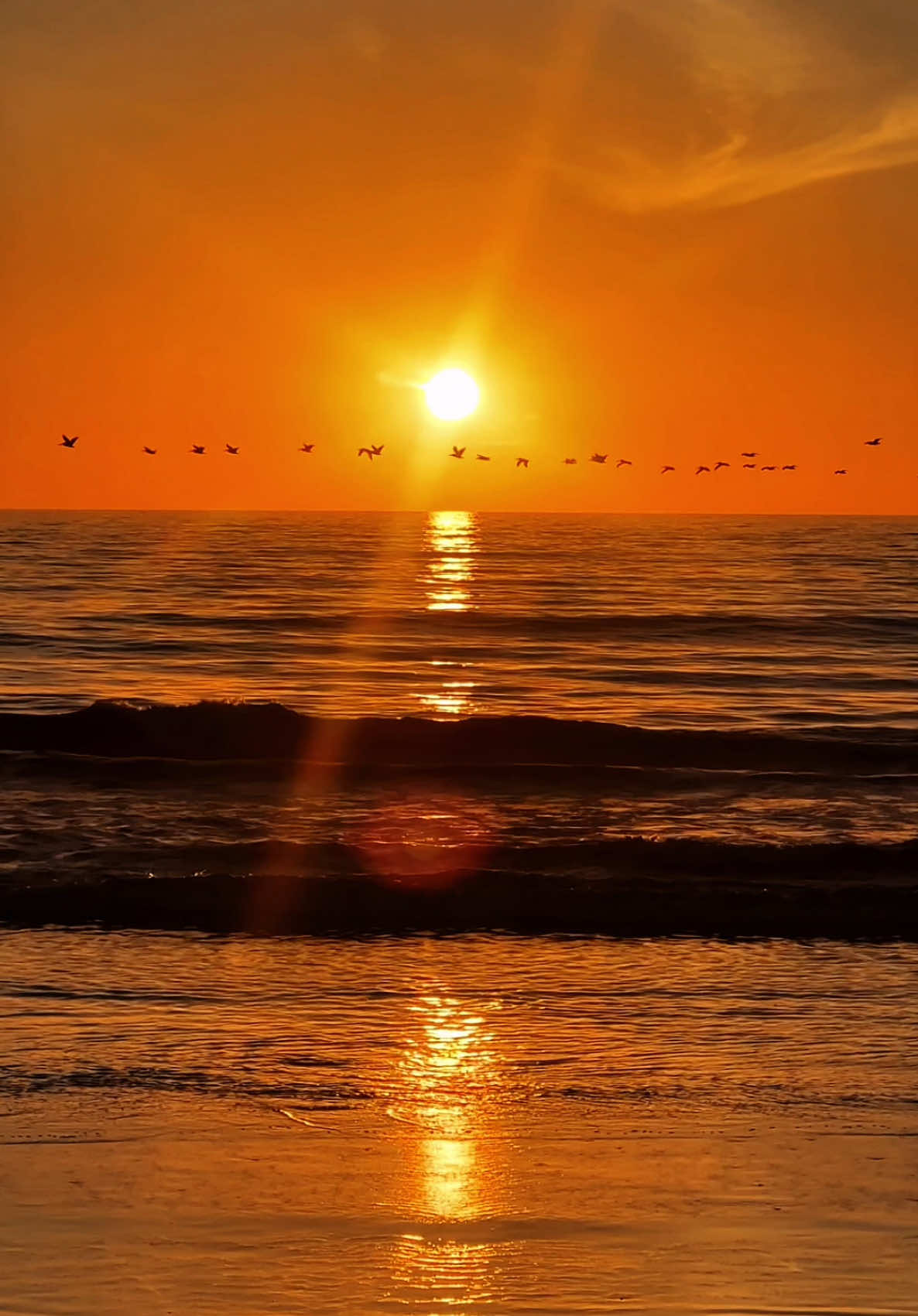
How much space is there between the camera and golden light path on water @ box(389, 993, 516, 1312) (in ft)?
19.7

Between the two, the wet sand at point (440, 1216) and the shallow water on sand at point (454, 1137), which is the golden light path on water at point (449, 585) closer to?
the shallow water on sand at point (454, 1137)

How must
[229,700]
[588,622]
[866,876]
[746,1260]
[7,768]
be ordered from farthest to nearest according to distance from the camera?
[588,622] → [229,700] → [7,768] → [866,876] → [746,1260]

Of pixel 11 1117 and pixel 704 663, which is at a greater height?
pixel 704 663

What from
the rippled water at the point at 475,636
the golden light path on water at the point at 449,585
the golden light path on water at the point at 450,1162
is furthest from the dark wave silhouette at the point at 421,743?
the golden light path on water at the point at 450,1162

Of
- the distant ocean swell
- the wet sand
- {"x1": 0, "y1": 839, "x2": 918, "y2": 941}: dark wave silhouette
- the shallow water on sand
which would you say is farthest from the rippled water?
the wet sand

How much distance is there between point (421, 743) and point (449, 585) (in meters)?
43.7

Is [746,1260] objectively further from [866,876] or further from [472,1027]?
[866,876]

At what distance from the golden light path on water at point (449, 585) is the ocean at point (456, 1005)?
67 centimetres

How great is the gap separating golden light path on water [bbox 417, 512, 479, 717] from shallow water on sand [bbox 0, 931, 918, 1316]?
66.3 feet

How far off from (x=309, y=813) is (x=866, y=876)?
293 inches

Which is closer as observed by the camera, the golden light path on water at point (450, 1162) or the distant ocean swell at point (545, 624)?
the golden light path on water at point (450, 1162)

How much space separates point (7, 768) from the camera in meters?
22.9

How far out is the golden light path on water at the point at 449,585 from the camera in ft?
108

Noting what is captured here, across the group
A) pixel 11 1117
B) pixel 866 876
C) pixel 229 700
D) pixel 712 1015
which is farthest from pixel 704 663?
pixel 11 1117
